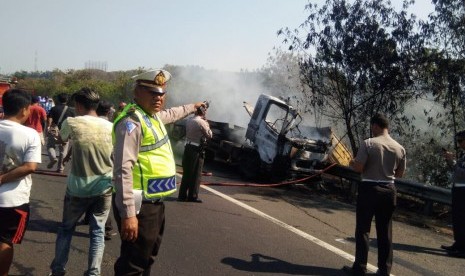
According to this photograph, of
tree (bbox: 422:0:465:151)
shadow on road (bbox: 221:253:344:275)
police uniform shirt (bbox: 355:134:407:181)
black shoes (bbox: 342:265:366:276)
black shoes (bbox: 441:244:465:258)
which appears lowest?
shadow on road (bbox: 221:253:344:275)

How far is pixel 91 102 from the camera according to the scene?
4.25 m

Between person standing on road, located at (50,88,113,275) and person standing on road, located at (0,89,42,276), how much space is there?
2.18 ft

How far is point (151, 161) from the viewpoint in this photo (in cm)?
302

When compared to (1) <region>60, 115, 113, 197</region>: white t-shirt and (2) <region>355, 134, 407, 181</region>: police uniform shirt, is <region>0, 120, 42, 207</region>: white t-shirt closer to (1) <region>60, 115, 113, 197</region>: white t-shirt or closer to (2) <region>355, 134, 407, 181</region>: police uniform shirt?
(1) <region>60, 115, 113, 197</region>: white t-shirt

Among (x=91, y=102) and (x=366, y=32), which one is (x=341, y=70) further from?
(x=91, y=102)

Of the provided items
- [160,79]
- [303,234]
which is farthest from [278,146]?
[160,79]

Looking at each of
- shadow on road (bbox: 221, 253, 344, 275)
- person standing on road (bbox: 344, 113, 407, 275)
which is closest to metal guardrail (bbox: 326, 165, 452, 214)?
person standing on road (bbox: 344, 113, 407, 275)

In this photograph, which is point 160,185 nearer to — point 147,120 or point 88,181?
point 147,120

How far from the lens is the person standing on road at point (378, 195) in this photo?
4945 mm

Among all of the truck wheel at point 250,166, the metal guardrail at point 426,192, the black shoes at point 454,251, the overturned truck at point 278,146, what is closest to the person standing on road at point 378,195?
the black shoes at point 454,251

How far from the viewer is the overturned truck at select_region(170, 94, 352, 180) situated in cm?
1086

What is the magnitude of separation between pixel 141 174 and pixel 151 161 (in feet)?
0.37

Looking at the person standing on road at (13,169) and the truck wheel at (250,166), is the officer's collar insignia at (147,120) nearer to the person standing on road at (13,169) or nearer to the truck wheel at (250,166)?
the person standing on road at (13,169)

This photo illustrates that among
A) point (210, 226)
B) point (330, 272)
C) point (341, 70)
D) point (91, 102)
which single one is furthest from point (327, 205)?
point (91, 102)
